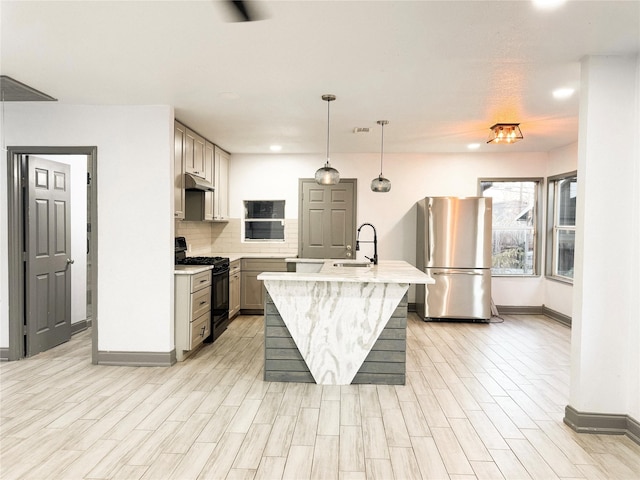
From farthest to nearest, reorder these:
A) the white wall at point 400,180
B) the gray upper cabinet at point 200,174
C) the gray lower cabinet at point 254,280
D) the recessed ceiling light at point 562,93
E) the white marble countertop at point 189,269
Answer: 1. the white wall at point 400,180
2. the gray lower cabinet at point 254,280
3. the gray upper cabinet at point 200,174
4. the white marble countertop at point 189,269
5. the recessed ceiling light at point 562,93

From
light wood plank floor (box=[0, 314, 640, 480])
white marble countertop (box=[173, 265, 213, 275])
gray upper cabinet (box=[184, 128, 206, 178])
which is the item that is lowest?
light wood plank floor (box=[0, 314, 640, 480])

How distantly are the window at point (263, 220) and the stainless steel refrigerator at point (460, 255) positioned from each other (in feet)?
7.81

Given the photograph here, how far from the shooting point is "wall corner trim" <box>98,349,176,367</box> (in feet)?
13.9

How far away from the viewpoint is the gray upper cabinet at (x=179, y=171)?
4.57 meters

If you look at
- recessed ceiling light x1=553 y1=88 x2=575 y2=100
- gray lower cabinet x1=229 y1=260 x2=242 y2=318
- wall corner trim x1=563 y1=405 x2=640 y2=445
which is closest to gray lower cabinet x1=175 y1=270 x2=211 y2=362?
gray lower cabinet x1=229 y1=260 x2=242 y2=318

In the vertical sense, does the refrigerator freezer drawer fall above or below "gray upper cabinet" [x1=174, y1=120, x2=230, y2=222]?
below

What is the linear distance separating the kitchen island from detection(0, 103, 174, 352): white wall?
1.24m

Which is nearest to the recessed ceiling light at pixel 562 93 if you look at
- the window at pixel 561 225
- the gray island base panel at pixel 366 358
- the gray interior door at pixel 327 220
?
the gray island base panel at pixel 366 358

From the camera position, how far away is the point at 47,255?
470 cm

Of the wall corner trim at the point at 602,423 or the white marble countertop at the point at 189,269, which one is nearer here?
the wall corner trim at the point at 602,423

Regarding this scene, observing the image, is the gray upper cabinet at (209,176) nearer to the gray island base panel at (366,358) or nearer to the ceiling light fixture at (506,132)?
the gray island base panel at (366,358)

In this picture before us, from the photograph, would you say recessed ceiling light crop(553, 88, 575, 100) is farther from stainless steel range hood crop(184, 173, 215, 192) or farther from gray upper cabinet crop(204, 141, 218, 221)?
gray upper cabinet crop(204, 141, 218, 221)

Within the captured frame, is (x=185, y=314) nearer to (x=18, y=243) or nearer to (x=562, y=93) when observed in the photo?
(x=18, y=243)

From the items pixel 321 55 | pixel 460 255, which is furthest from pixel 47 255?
pixel 460 255
